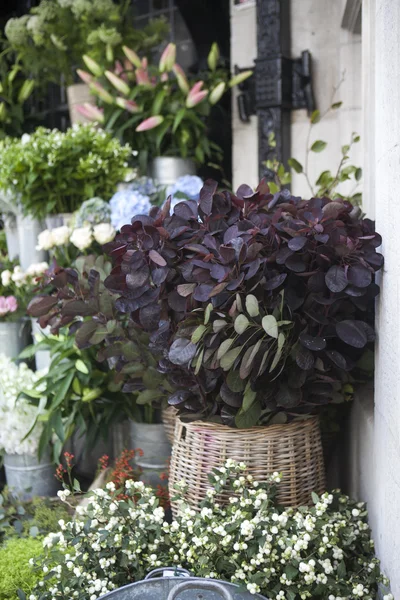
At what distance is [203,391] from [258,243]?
1.49 feet

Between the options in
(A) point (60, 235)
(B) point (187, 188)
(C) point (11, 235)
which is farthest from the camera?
(C) point (11, 235)

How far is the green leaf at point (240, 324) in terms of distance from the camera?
1684mm

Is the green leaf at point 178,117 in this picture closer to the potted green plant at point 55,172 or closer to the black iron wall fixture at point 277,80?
the potted green plant at point 55,172

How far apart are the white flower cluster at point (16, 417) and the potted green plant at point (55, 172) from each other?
→ 2.20 feet

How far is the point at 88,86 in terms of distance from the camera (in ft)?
11.6

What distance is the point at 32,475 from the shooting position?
2883 millimetres

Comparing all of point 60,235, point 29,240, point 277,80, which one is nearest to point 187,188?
point 60,235

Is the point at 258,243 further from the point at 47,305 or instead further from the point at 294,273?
the point at 47,305

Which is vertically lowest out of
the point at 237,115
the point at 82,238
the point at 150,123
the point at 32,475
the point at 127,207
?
the point at 32,475

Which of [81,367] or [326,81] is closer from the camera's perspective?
[81,367]

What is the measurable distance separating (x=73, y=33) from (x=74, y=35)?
1cm

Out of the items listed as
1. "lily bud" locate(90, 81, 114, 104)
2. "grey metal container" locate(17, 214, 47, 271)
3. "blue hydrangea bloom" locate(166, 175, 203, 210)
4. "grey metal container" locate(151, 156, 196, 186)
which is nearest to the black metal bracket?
"grey metal container" locate(151, 156, 196, 186)

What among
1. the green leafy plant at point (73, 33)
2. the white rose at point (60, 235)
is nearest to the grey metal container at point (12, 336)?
the white rose at point (60, 235)

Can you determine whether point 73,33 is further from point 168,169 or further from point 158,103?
point 168,169
